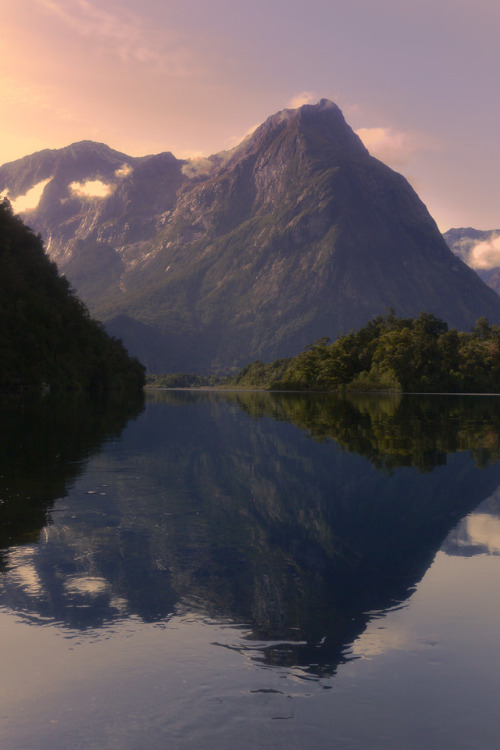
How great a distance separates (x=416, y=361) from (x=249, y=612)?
146m

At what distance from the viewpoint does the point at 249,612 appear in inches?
296

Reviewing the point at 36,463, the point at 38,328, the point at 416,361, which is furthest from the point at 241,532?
the point at 416,361

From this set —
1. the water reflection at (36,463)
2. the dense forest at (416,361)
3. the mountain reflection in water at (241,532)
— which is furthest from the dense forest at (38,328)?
the dense forest at (416,361)

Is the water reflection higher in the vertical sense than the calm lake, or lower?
higher

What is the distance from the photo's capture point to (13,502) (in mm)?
13750

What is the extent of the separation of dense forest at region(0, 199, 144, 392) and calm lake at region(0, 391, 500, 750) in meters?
61.5

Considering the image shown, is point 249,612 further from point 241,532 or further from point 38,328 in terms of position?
point 38,328

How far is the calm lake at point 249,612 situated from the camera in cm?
516

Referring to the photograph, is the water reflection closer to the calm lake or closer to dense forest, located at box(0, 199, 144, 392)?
the calm lake

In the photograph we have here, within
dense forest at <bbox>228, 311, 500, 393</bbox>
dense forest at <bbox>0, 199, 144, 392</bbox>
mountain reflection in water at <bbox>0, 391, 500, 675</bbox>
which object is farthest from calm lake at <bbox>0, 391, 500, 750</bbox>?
dense forest at <bbox>228, 311, 500, 393</bbox>

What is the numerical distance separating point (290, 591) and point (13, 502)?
7.69m

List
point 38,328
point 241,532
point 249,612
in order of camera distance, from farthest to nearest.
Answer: point 38,328, point 241,532, point 249,612

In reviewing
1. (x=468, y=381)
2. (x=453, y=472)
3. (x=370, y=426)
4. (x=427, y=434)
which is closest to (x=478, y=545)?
(x=453, y=472)

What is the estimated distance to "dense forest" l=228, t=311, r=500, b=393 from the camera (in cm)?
14762
